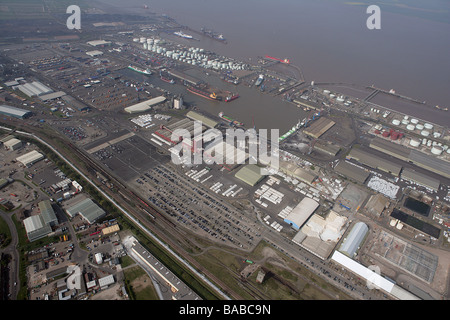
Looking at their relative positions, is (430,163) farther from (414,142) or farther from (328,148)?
(328,148)

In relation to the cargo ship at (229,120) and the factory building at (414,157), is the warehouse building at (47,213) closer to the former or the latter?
the cargo ship at (229,120)

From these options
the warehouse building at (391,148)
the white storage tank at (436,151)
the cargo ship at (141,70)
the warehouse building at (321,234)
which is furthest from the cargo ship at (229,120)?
the white storage tank at (436,151)

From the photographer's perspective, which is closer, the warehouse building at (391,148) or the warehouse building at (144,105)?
the warehouse building at (391,148)

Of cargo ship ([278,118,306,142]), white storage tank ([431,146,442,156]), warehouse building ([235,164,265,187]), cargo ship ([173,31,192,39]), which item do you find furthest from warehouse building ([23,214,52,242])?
cargo ship ([173,31,192,39])

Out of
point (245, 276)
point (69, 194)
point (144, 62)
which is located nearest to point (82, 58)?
point (144, 62)

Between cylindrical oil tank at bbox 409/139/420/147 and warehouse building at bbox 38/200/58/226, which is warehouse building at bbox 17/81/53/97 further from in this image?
cylindrical oil tank at bbox 409/139/420/147

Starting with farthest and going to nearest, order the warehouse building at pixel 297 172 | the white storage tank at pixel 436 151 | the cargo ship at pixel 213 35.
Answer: the cargo ship at pixel 213 35, the white storage tank at pixel 436 151, the warehouse building at pixel 297 172

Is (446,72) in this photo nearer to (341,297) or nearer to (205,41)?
(205,41)

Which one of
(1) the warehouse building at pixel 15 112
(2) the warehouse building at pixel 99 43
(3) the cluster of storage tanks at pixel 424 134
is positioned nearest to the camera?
(1) the warehouse building at pixel 15 112
